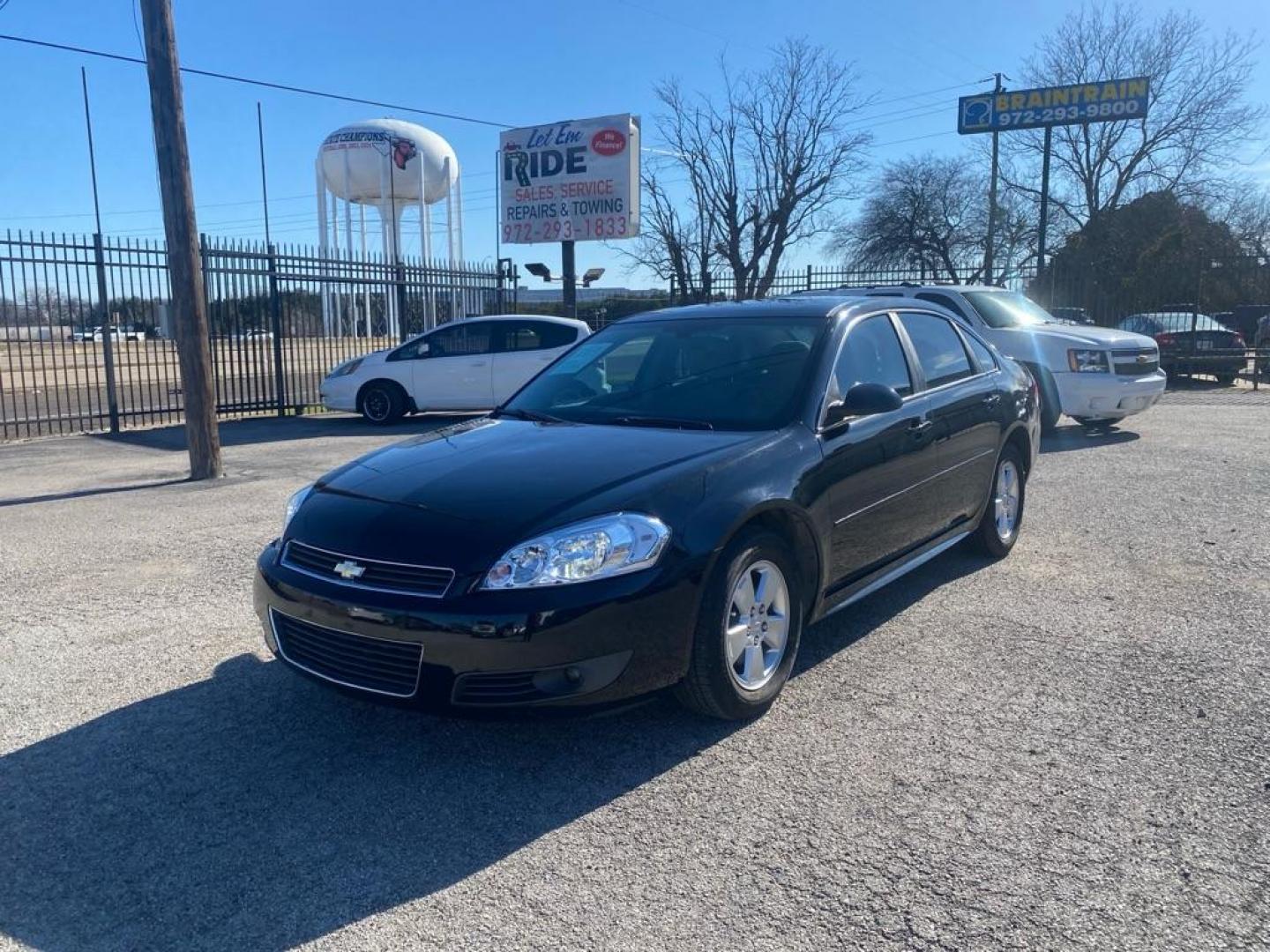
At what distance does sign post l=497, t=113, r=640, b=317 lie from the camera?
1927cm

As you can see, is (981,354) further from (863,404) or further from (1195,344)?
(1195,344)

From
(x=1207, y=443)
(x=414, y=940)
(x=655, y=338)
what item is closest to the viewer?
(x=414, y=940)

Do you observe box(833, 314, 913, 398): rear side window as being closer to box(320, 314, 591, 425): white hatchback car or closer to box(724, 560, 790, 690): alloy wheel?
box(724, 560, 790, 690): alloy wheel

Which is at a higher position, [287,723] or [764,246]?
[764,246]

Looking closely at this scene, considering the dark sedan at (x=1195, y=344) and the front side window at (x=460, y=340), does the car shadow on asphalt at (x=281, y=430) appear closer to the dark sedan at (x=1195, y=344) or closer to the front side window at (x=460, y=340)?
the front side window at (x=460, y=340)

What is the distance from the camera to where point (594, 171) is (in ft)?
64.0

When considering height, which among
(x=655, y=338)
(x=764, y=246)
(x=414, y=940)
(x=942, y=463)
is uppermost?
(x=764, y=246)

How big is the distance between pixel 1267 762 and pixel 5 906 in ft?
12.8

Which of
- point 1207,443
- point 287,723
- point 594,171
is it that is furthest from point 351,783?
point 594,171

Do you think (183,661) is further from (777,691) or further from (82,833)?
(777,691)

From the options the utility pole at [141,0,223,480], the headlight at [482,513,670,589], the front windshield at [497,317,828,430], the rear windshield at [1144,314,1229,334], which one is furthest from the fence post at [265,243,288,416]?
the rear windshield at [1144,314,1229,334]

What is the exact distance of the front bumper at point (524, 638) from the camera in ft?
10.2

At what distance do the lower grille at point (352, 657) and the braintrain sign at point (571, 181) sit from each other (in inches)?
664

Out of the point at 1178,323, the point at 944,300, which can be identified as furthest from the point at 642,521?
the point at 1178,323
